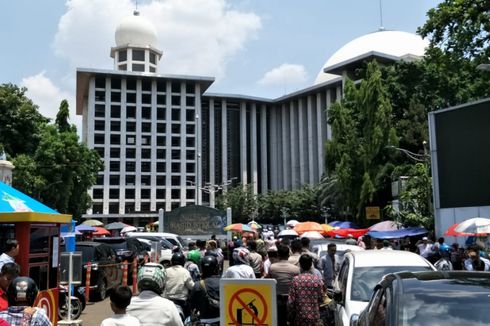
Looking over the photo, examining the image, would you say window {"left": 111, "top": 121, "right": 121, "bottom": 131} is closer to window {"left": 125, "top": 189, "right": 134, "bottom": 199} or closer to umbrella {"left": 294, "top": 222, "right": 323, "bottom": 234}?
window {"left": 125, "top": 189, "right": 134, "bottom": 199}

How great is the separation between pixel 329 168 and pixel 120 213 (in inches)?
2229

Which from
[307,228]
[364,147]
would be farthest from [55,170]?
[364,147]

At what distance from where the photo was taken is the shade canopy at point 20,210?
9547mm

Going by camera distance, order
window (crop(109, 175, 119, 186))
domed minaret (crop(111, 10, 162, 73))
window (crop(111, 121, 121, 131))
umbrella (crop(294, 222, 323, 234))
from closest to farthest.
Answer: umbrella (crop(294, 222, 323, 234))
window (crop(109, 175, 119, 186))
window (crop(111, 121, 121, 131))
domed minaret (crop(111, 10, 162, 73))

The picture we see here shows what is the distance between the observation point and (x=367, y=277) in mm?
8922

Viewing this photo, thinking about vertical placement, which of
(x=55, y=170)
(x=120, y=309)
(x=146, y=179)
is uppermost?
(x=146, y=179)

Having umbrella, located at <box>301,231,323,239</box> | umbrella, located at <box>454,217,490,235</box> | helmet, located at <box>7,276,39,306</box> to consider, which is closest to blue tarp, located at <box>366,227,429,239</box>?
umbrella, located at <box>301,231,323,239</box>

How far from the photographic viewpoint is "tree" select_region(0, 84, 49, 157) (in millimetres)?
35938

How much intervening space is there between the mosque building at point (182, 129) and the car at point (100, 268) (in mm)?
69510

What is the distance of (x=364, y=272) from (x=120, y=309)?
5.14m

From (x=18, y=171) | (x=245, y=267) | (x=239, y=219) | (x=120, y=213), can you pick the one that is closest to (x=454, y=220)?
(x=245, y=267)

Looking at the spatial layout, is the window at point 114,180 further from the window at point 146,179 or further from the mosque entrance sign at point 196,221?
the mosque entrance sign at point 196,221

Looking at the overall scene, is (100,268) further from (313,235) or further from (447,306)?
(447,306)

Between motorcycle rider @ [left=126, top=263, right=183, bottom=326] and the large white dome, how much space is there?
95.2 metres
